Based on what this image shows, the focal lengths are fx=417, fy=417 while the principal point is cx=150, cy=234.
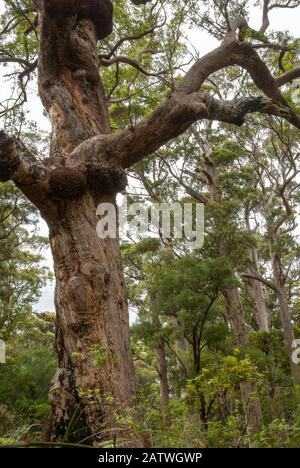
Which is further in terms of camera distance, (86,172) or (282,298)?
(282,298)

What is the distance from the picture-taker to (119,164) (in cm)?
407

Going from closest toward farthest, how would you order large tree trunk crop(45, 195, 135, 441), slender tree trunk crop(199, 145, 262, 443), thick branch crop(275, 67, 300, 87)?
large tree trunk crop(45, 195, 135, 441) < thick branch crop(275, 67, 300, 87) < slender tree trunk crop(199, 145, 262, 443)

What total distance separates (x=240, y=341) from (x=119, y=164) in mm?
7313

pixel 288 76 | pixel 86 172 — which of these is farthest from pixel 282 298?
pixel 86 172

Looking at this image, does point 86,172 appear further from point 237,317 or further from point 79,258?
point 237,317

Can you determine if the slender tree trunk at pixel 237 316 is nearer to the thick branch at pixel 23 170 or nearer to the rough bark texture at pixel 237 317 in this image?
the rough bark texture at pixel 237 317

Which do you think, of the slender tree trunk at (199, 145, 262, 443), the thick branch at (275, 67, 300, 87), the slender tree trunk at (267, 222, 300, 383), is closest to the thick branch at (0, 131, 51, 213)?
the thick branch at (275, 67, 300, 87)

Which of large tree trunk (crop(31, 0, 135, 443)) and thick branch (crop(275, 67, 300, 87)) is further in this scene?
thick branch (crop(275, 67, 300, 87))

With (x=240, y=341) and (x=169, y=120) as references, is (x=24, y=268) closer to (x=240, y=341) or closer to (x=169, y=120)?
(x=240, y=341)

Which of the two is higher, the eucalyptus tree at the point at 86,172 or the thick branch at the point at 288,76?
the thick branch at the point at 288,76

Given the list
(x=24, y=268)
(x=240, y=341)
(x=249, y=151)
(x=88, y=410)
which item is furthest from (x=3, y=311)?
(x=88, y=410)

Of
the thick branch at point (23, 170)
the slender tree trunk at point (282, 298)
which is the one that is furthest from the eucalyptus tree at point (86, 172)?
the slender tree trunk at point (282, 298)

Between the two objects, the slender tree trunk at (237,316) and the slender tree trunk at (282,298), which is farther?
the slender tree trunk at (282,298)

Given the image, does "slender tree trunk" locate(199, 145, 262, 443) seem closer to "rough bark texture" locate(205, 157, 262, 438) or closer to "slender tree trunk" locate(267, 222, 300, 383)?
"rough bark texture" locate(205, 157, 262, 438)
